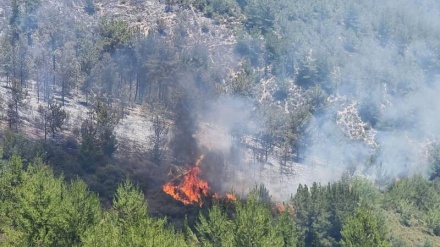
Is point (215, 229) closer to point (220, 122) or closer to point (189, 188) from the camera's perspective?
point (189, 188)

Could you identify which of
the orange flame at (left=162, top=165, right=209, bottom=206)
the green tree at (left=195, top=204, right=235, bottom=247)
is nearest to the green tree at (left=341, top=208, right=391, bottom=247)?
the green tree at (left=195, top=204, right=235, bottom=247)

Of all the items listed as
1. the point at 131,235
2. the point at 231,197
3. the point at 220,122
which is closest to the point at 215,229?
the point at 231,197

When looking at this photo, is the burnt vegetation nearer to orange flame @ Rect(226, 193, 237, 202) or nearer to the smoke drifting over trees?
the smoke drifting over trees

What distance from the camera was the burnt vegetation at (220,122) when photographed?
211 feet

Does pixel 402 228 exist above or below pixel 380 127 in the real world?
below

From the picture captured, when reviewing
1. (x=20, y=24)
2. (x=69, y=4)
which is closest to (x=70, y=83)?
(x=20, y=24)

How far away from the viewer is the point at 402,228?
88375mm

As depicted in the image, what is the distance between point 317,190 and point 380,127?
6048 cm

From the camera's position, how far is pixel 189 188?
85375 millimetres

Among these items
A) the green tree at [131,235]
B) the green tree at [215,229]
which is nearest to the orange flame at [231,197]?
the green tree at [215,229]

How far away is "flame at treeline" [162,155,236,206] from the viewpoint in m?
82.3

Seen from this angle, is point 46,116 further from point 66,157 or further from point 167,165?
point 167,165

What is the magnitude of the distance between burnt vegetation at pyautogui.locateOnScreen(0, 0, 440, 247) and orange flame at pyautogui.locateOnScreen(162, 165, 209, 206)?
0.41 metres

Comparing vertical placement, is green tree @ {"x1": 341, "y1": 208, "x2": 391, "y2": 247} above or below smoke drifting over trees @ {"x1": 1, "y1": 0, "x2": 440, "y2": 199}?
below
